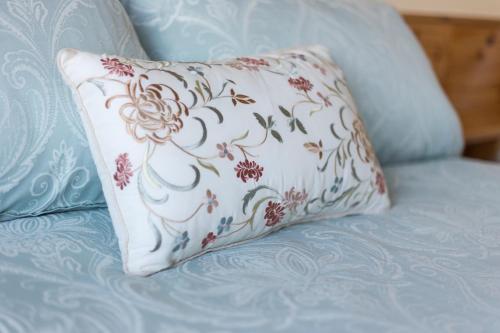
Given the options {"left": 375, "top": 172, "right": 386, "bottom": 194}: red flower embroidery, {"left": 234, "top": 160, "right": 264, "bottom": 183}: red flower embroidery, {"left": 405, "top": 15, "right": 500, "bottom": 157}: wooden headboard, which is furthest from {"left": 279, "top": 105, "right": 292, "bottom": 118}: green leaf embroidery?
{"left": 405, "top": 15, "right": 500, "bottom": 157}: wooden headboard

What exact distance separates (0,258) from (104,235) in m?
0.14

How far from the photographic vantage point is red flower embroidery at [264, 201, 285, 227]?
79 centimetres

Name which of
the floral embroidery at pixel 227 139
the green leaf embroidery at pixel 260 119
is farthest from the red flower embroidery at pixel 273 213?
the green leaf embroidery at pixel 260 119

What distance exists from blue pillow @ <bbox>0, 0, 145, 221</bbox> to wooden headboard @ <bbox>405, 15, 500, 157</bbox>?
4.20ft

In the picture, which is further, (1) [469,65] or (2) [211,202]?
(1) [469,65]

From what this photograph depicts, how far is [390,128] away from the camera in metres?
1.26

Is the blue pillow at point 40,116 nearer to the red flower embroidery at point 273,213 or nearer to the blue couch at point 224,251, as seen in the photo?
the blue couch at point 224,251

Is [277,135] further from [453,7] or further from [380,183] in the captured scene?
[453,7]

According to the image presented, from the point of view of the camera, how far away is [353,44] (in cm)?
125

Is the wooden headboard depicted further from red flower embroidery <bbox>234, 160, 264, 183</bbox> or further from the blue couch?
red flower embroidery <bbox>234, 160, 264, 183</bbox>

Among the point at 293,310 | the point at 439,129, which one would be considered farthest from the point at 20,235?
the point at 439,129

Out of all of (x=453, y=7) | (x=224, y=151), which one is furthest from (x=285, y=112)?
(x=453, y=7)

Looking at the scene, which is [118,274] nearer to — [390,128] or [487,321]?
[487,321]

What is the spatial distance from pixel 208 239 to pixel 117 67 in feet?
0.81
